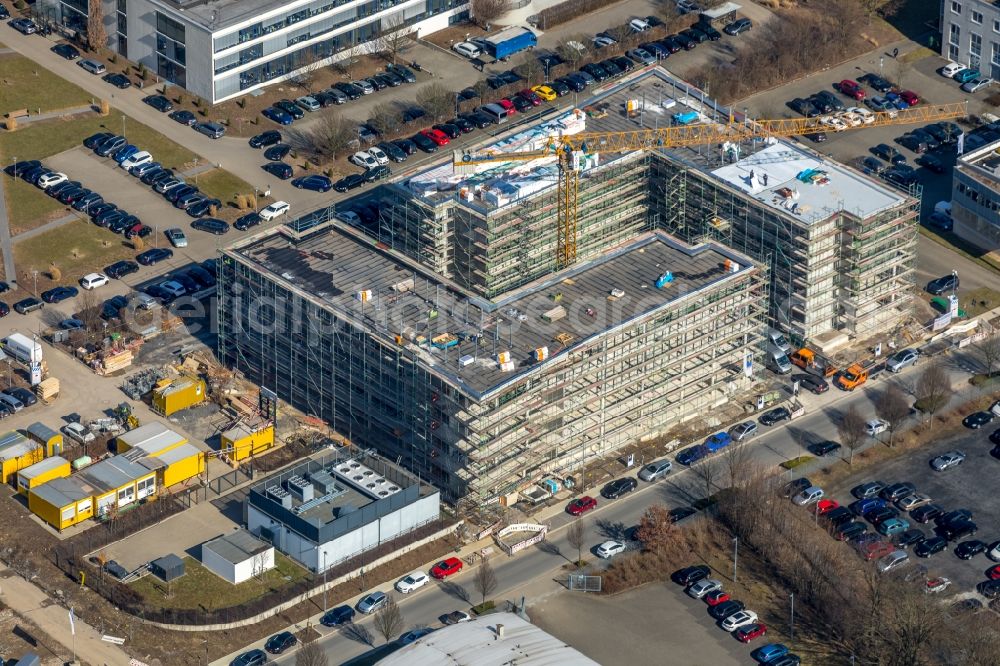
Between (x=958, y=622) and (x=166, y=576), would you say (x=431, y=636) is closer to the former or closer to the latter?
(x=166, y=576)

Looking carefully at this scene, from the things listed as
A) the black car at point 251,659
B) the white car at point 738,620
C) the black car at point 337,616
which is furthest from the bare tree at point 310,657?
the white car at point 738,620

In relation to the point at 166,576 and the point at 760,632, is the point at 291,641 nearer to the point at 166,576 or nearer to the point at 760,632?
the point at 166,576

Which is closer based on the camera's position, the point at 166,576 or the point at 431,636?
the point at 431,636

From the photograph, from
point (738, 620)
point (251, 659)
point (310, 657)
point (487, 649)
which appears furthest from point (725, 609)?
point (251, 659)

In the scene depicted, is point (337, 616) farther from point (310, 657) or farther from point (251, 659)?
point (251, 659)

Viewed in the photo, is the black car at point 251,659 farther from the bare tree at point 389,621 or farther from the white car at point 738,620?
the white car at point 738,620

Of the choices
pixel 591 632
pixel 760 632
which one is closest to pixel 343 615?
pixel 591 632

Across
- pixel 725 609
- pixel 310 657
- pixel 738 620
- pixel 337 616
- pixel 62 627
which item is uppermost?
pixel 310 657
